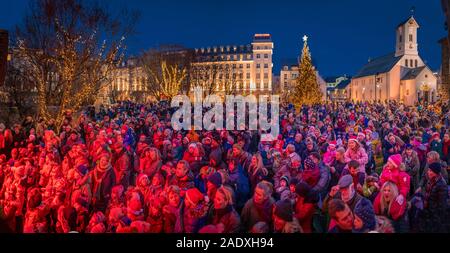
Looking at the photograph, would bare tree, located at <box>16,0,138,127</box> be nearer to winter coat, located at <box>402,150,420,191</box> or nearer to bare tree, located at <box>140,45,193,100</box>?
winter coat, located at <box>402,150,420,191</box>

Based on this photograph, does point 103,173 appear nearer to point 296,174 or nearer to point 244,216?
point 244,216

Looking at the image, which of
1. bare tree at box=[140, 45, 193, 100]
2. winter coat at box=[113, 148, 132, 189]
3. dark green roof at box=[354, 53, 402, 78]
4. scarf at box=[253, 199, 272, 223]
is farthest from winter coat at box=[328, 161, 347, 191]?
dark green roof at box=[354, 53, 402, 78]

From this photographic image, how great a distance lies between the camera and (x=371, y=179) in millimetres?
7281

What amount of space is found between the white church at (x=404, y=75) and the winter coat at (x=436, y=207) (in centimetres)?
6215

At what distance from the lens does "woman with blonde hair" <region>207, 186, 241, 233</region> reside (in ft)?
20.4

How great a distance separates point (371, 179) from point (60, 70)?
14.0 metres

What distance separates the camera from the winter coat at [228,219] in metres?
6.17

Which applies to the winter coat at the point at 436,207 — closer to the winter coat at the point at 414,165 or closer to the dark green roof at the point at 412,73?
the winter coat at the point at 414,165

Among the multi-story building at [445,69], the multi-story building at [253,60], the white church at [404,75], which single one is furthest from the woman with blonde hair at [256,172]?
the multi-story building at [253,60]

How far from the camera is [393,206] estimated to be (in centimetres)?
630

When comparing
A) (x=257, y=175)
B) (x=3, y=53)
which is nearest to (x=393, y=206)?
(x=257, y=175)

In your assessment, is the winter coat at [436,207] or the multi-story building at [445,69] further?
the winter coat at [436,207]

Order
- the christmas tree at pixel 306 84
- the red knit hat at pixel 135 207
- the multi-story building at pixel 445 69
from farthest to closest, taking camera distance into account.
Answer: the christmas tree at pixel 306 84 < the red knit hat at pixel 135 207 < the multi-story building at pixel 445 69

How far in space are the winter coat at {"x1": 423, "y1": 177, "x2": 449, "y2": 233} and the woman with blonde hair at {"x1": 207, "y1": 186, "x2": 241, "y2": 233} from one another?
104 inches
